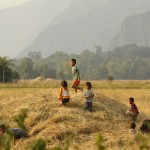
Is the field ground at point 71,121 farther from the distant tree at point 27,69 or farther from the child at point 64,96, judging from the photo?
the distant tree at point 27,69

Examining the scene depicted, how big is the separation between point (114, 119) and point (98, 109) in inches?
22.7

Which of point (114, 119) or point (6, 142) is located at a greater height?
point (6, 142)

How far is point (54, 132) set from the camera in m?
8.95

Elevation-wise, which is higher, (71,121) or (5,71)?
(5,71)

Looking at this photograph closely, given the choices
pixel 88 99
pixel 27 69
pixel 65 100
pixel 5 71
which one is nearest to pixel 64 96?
pixel 65 100

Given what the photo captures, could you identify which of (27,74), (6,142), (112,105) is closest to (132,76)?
(27,74)

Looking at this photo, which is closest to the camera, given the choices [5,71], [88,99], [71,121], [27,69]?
[71,121]

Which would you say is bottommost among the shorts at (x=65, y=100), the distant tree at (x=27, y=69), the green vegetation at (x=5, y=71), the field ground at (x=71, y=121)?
the field ground at (x=71, y=121)

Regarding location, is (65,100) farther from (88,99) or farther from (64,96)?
(88,99)

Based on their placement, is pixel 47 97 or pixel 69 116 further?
pixel 47 97

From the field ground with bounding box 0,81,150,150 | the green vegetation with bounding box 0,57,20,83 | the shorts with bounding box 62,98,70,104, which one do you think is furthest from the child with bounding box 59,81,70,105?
the green vegetation with bounding box 0,57,20,83

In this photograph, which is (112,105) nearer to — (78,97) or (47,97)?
(78,97)

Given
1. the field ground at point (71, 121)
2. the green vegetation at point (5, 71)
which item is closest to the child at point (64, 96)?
the field ground at point (71, 121)

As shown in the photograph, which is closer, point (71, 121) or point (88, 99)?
point (71, 121)
